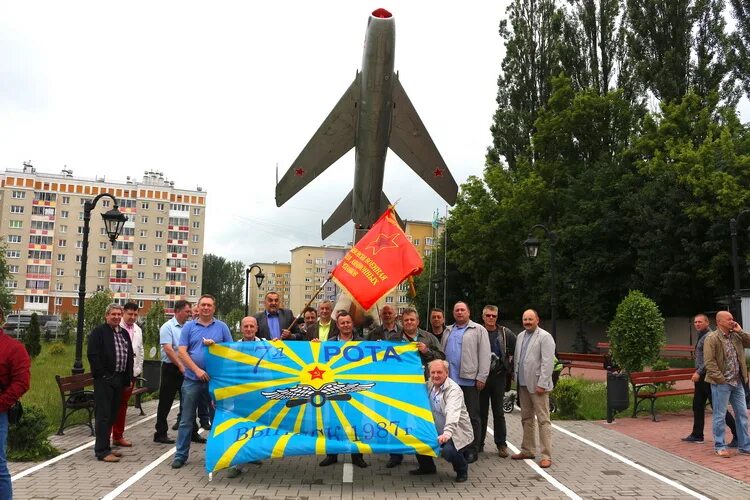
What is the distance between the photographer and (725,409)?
8164 millimetres

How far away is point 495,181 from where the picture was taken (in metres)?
38.0

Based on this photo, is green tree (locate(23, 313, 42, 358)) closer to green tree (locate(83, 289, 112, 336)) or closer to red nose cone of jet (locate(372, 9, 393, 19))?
green tree (locate(83, 289, 112, 336))

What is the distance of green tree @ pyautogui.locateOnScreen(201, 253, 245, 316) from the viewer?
329ft

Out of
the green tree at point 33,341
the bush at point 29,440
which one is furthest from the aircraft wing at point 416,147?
the green tree at point 33,341

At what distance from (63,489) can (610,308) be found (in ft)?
106

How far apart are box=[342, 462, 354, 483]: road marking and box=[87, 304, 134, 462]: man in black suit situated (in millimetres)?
2906

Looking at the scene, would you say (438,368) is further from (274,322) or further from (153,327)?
(153,327)

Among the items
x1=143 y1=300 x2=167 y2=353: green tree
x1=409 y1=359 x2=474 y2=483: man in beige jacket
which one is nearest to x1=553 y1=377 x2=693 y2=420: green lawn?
x1=409 y1=359 x2=474 y2=483: man in beige jacket

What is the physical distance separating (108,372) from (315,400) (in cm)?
287

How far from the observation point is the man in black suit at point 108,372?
24.3ft

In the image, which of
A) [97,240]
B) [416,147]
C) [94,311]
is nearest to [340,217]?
[416,147]

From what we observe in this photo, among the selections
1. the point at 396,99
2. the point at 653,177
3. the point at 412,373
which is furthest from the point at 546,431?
the point at 653,177

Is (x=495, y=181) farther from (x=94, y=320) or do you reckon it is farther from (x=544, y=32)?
(x=94, y=320)

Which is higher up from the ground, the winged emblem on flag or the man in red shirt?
the man in red shirt
